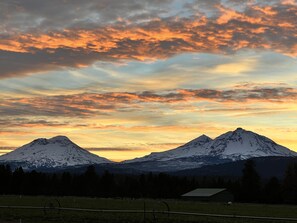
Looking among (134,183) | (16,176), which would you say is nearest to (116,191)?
(134,183)

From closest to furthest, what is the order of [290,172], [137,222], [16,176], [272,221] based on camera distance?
[137,222]
[272,221]
[290,172]
[16,176]

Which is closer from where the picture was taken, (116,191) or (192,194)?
(192,194)

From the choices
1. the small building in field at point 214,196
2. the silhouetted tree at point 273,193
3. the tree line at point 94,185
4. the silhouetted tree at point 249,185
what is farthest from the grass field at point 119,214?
the tree line at point 94,185

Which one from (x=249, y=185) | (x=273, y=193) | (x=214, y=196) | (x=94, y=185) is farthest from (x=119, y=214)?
(x=94, y=185)

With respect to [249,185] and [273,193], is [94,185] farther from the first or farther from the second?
[273,193]

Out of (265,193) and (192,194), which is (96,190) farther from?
(265,193)

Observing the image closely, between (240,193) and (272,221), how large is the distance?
86.5 m

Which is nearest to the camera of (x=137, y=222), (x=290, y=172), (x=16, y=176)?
(x=137, y=222)

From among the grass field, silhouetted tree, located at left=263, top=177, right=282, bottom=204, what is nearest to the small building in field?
silhouetted tree, located at left=263, top=177, right=282, bottom=204

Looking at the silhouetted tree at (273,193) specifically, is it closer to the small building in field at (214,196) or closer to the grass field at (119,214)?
the small building in field at (214,196)

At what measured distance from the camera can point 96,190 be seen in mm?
176875

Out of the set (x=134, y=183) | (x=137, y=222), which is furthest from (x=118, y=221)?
(x=134, y=183)

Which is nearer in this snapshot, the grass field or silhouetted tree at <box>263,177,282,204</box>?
the grass field

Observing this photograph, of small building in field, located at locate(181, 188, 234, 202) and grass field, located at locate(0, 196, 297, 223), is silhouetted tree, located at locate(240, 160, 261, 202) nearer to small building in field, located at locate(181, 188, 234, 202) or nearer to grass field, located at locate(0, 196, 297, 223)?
small building in field, located at locate(181, 188, 234, 202)
